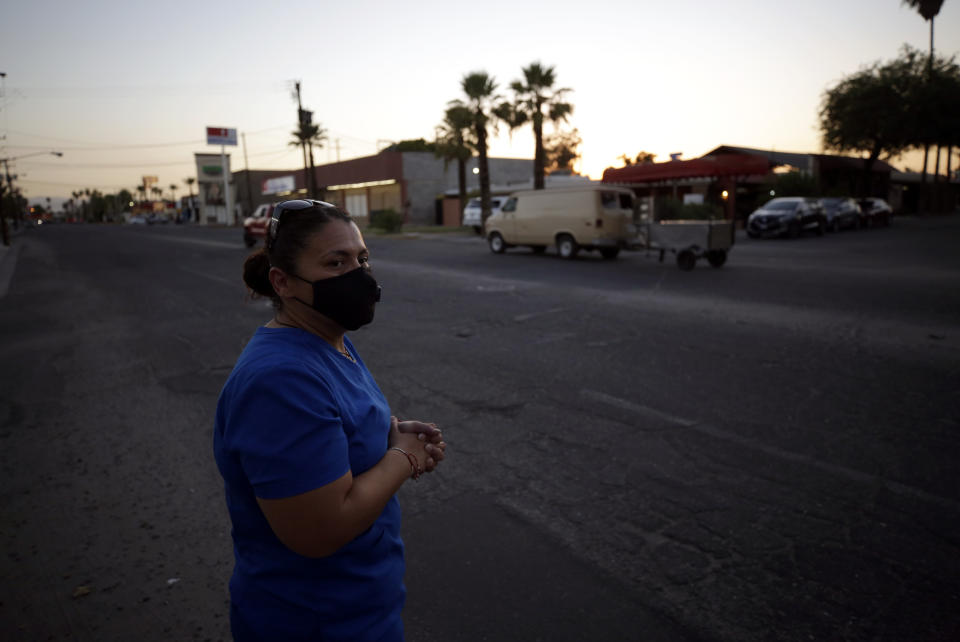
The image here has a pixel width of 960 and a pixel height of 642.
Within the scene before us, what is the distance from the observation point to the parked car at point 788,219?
26.1 meters

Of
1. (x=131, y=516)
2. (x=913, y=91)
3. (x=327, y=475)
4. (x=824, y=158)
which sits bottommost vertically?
(x=131, y=516)

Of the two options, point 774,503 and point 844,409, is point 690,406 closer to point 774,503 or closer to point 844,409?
point 844,409

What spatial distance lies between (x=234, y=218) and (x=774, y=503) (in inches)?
3183

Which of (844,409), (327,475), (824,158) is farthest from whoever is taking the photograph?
(824,158)

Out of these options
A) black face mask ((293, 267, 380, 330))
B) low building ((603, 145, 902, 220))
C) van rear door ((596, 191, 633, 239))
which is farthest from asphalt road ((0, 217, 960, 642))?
low building ((603, 145, 902, 220))

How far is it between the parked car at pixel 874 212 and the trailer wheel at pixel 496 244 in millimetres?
23903

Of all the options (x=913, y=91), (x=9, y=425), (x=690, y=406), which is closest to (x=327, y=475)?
(x=690, y=406)

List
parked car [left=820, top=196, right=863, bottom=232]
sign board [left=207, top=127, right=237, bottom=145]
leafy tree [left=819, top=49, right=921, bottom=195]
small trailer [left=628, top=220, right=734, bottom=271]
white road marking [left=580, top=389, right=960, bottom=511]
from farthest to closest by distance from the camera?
1. sign board [left=207, top=127, right=237, bottom=145]
2. leafy tree [left=819, top=49, right=921, bottom=195]
3. parked car [left=820, top=196, right=863, bottom=232]
4. small trailer [left=628, top=220, right=734, bottom=271]
5. white road marking [left=580, top=389, right=960, bottom=511]

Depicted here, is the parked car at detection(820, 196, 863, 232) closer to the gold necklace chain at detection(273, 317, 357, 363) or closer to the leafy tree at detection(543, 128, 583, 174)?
the gold necklace chain at detection(273, 317, 357, 363)

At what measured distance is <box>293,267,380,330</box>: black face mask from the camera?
1.51 metres

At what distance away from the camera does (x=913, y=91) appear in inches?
1566

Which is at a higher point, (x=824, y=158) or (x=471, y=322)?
(x=824, y=158)

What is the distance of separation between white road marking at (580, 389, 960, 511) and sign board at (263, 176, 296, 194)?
59.6 metres

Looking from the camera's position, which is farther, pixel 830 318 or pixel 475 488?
pixel 830 318
